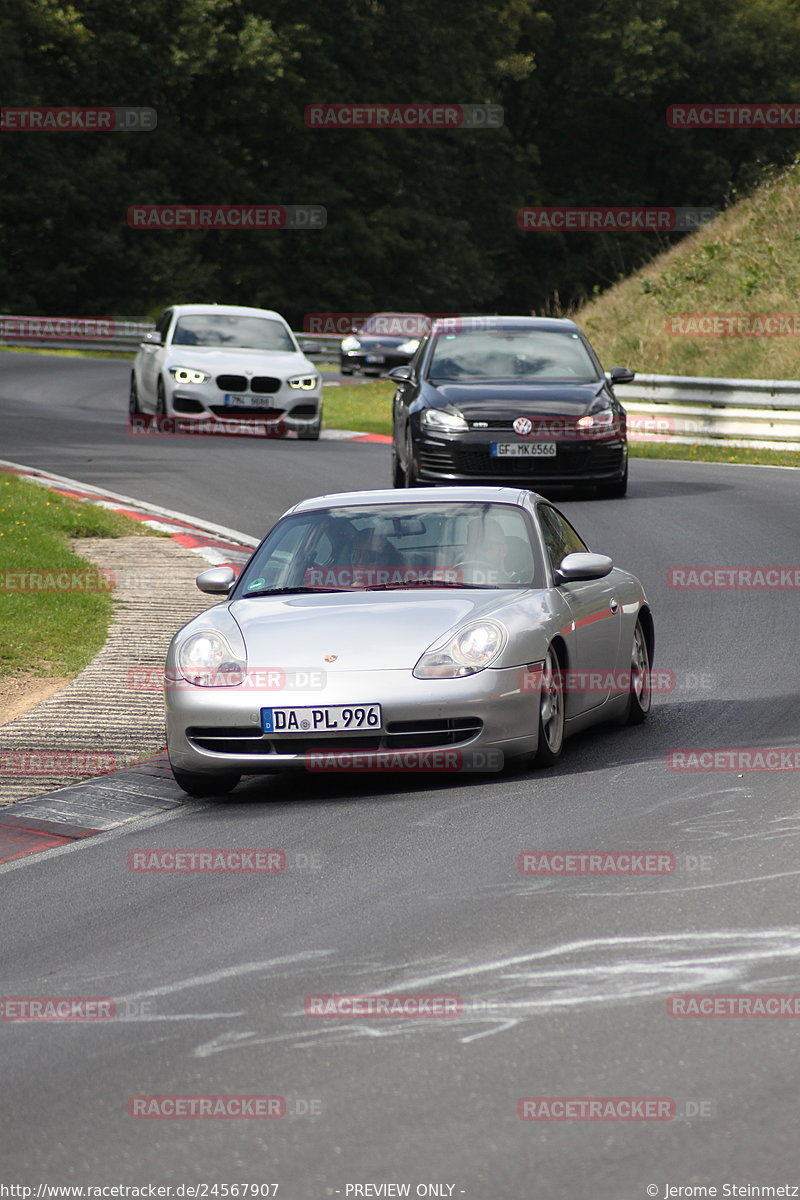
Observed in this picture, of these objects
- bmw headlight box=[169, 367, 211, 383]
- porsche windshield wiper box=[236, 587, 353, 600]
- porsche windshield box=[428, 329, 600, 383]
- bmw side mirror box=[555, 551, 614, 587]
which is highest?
porsche windshield box=[428, 329, 600, 383]

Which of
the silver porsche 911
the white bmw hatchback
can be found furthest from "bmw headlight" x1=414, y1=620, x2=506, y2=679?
the white bmw hatchback

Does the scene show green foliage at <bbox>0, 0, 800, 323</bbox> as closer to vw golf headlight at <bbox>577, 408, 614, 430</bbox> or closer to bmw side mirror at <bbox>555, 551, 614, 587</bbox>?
vw golf headlight at <bbox>577, 408, 614, 430</bbox>

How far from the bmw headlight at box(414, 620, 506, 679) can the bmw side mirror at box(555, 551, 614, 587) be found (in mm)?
766

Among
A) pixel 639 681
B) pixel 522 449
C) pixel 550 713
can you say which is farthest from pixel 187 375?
pixel 550 713

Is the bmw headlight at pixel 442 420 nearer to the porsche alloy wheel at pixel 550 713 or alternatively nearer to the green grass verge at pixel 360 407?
the porsche alloy wheel at pixel 550 713

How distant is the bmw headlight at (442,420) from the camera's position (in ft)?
62.1

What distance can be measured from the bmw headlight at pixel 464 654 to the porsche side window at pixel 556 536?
1142mm

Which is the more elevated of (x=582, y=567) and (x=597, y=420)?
(x=597, y=420)

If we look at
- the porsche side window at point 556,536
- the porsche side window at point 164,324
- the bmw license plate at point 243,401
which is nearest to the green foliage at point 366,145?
the porsche side window at point 164,324

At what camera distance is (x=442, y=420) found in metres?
19.0

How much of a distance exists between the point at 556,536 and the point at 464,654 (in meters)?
1.72

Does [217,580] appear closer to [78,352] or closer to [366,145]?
[78,352]

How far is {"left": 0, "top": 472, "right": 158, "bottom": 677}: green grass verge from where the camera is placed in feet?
39.6

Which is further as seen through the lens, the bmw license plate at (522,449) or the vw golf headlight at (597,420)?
the vw golf headlight at (597,420)
